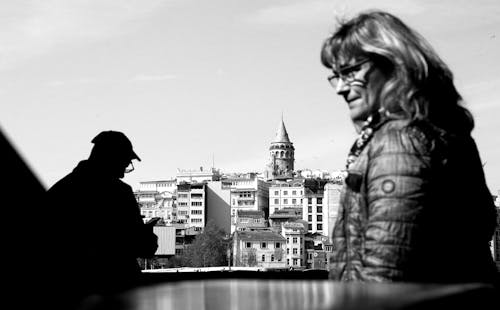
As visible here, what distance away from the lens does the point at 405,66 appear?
8.57ft

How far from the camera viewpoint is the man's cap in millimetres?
5383

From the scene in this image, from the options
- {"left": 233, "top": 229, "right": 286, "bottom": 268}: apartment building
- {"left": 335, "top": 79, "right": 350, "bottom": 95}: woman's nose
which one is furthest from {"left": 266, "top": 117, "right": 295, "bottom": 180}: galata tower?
{"left": 335, "top": 79, "right": 350, "bottom": 95}: woman's nose

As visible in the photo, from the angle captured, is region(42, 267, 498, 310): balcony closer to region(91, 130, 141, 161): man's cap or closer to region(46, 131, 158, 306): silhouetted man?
region(46, 131, 158, 306): silhouetted man

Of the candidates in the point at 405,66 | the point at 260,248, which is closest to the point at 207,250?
the point at 260,248

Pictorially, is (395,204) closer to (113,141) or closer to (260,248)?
(113,141)

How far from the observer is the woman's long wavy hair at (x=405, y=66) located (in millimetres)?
2600

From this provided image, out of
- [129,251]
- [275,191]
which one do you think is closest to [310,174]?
[275,191]

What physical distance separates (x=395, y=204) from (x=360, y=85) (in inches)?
20.1

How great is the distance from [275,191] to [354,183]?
143 metres

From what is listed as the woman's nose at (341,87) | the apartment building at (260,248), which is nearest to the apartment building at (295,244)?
the apartment building at (260,248)

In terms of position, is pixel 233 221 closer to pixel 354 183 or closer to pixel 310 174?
pixel 310 174

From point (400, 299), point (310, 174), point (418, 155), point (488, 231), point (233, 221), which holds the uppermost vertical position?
point (310, 174)

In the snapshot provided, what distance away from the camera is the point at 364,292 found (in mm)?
1551

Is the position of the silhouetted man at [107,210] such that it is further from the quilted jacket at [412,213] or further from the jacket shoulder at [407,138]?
the jacket shoulder at [407,138]
